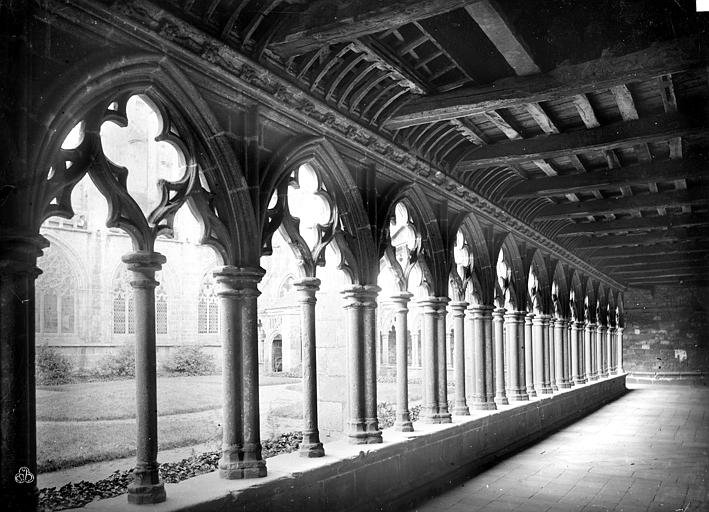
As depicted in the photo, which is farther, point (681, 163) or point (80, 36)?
point (681, 163)

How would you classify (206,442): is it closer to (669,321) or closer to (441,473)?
(441,473)

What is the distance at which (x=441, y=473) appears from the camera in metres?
6.07

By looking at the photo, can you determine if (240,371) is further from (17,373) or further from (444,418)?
(444,418)

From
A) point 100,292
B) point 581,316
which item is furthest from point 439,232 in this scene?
point 581,316

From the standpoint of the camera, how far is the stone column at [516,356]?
9172 millimetres

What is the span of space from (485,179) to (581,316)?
7552 millimetres

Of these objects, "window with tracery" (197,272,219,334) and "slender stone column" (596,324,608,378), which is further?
"slender stone column" (596,324,608,378)

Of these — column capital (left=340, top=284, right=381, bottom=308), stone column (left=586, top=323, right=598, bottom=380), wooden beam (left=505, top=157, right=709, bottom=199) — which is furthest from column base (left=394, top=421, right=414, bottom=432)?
stone column (left=586, top=323, right=598, bottom=380)

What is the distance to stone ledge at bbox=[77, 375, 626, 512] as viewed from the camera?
3598 mm

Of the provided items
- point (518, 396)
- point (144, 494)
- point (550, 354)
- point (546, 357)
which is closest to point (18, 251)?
point (144, 494)

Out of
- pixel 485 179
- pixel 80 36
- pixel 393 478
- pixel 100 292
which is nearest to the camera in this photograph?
pixel 80 36

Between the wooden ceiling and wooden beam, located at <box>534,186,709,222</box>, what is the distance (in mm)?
1393

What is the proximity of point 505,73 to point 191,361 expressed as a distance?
463cm

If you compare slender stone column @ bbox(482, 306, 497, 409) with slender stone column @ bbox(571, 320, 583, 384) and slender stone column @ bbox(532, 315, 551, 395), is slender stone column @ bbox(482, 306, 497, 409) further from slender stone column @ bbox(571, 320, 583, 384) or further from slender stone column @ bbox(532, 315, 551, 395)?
slender stone column @ bbox(571, 320, 583, 384)
